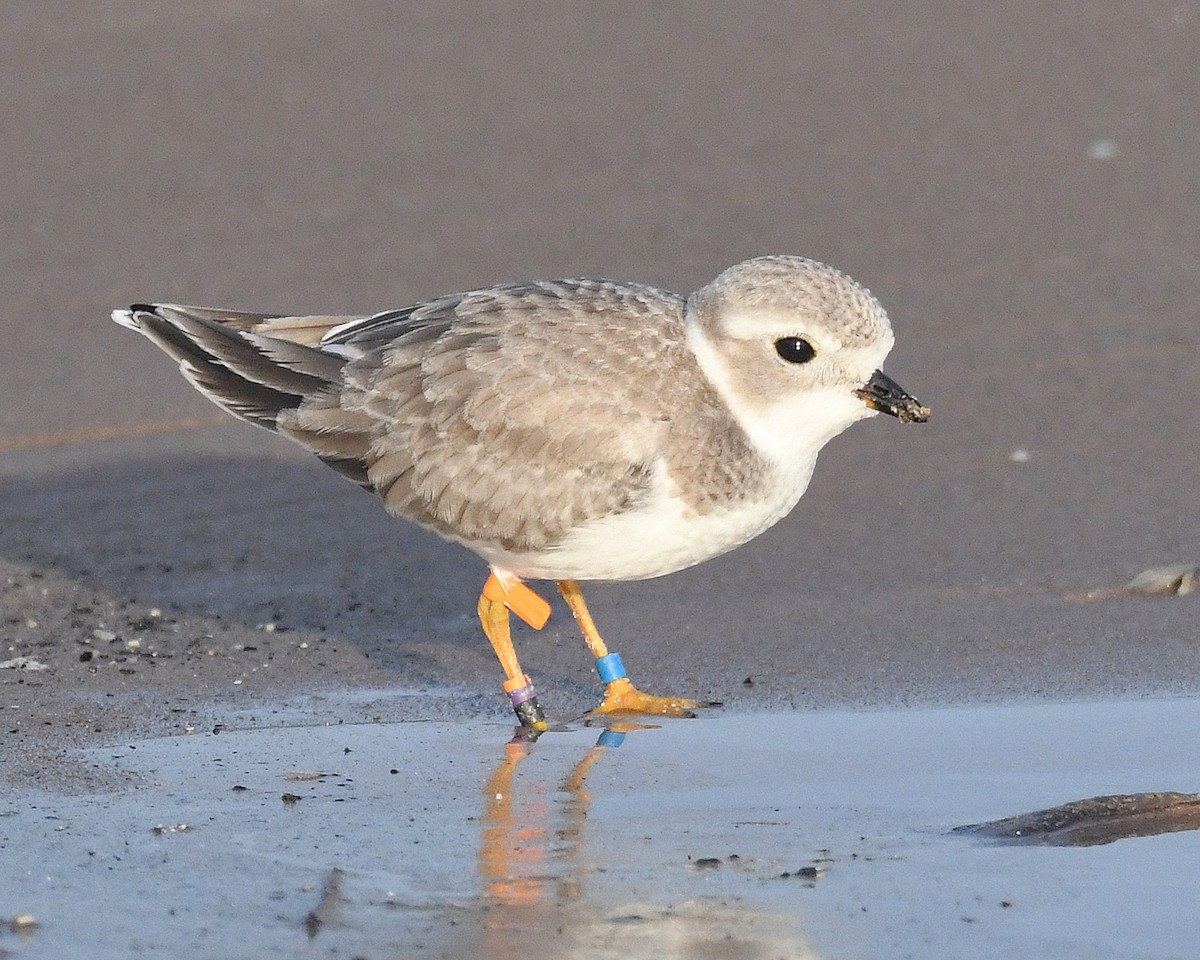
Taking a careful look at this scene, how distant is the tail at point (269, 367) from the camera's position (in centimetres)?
640

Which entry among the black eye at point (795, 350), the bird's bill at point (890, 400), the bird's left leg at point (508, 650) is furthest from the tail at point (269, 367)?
the bird's bill at point (890, 400)

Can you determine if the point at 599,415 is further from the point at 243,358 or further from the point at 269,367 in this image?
the point at 243,358

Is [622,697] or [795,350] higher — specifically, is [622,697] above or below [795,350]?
below

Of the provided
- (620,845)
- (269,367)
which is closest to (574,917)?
(620,845)

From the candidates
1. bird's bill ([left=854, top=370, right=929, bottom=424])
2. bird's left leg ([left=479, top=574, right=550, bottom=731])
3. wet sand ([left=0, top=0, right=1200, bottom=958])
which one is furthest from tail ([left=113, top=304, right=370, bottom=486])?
bird's bill ([left=854, top=370, right=929, bottom=424])

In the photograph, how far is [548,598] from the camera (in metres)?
7.56

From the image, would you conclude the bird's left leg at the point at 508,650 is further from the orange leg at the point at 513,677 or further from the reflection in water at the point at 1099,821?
the reflection in water at the point at 1099,821

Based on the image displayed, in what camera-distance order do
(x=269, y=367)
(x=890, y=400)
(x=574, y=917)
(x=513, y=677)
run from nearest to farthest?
(x=574, y=917), (x=890, y=400), (x=513, y=677), (x=269, y=367)

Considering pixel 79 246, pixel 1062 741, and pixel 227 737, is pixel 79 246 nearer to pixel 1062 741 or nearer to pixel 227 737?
pixel 227 737

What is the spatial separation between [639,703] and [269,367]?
1.76 metres

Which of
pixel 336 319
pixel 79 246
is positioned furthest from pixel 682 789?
pixel 79 246

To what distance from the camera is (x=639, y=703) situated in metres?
6.03

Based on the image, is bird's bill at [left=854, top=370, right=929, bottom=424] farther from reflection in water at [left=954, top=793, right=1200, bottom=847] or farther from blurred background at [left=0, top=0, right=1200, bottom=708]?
reflection in water at [left=954, top=793, right=1200, bottom=847]

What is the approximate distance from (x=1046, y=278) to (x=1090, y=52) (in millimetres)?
3311
